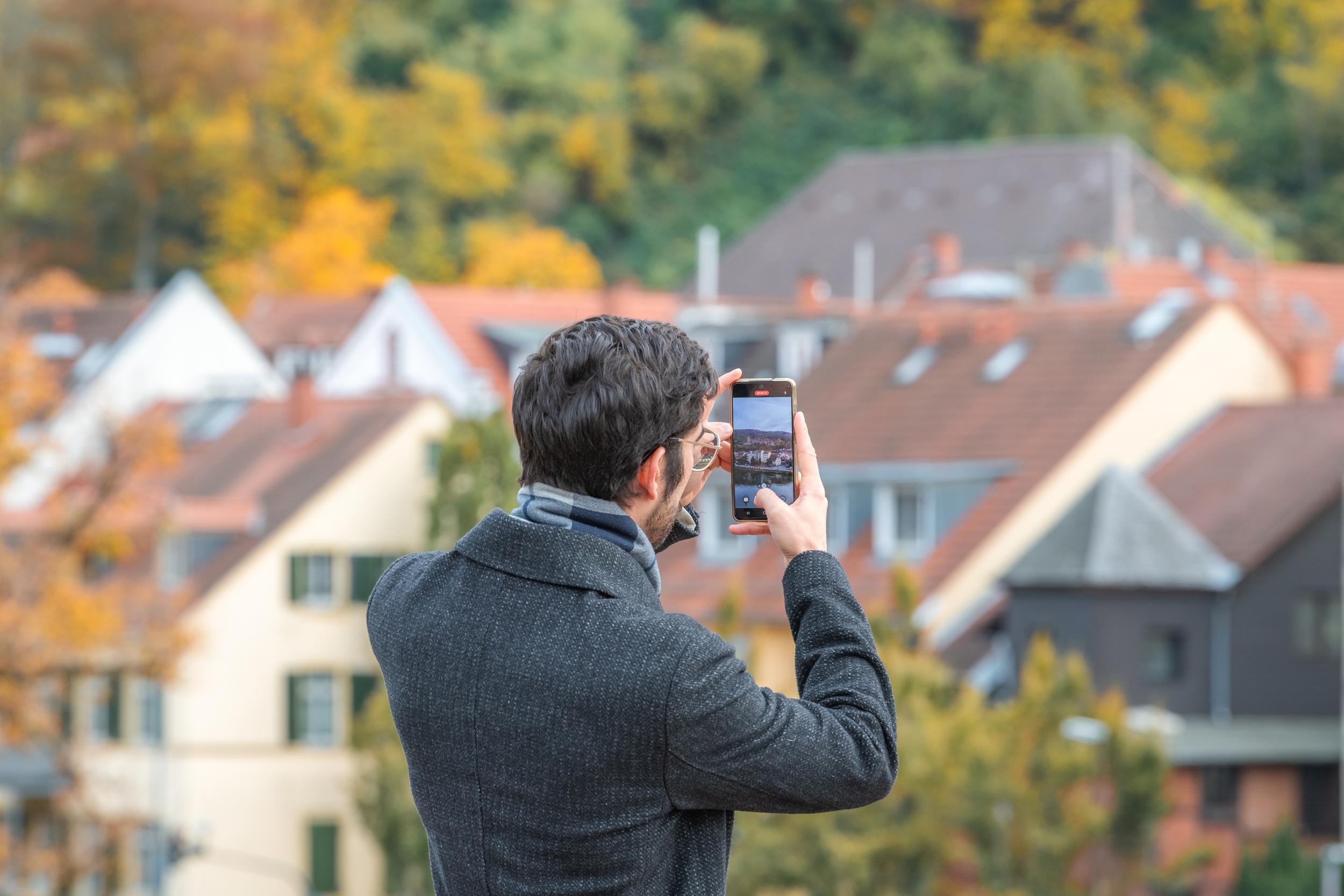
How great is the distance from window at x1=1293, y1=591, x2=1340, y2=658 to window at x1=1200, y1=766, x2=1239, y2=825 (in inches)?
80.9

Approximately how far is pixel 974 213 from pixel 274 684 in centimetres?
2899

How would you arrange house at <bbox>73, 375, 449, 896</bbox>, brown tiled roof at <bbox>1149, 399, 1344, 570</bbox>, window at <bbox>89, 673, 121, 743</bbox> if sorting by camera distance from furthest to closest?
window at <bbox>89, 673, 121, 743</bbox> → house at <bbox>73, 375, 449, 896</bbox> → brown tiled roof at <bbox>1149, 399, 1344, 570</bbox>

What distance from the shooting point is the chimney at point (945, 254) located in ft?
175

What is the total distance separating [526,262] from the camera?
207 ft

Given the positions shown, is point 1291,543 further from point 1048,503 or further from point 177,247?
point 177,247

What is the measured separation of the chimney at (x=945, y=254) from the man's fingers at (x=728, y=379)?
49.0 meters

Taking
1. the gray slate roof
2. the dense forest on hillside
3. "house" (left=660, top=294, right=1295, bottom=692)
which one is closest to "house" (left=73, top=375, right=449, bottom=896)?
"house" (left=660, top=294, right=1295, bottom=692)

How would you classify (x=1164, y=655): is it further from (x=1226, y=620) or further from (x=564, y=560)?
(x=564, y=560)

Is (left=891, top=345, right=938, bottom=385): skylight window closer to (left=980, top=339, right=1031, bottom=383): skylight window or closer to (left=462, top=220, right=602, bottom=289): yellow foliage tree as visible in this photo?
(left=980, top=339, right=1031, bottom=383): skylight window

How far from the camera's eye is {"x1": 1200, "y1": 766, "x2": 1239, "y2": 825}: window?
1086 inches

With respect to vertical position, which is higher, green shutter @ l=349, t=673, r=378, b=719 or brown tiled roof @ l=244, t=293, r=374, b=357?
brown tiled roof @ l=244, t=293, r=374, b=357

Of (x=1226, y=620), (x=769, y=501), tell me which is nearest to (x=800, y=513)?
(x=769, y=501)

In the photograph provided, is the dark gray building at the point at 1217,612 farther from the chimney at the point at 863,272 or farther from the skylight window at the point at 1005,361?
the chimney at the point at 863,272

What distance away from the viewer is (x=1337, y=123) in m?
64.0
